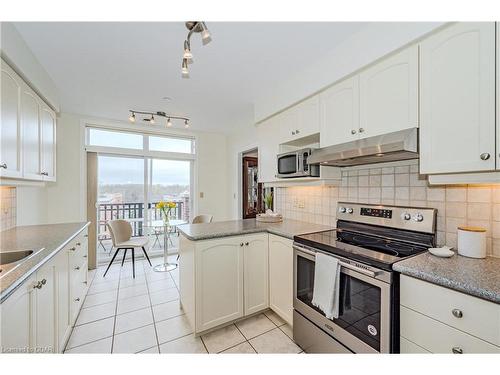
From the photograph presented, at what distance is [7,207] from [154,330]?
6.15 ft

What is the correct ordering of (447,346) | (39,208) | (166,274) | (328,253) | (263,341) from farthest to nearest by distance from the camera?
(166,274)
(39,208)
(263,341)
(328,253)
(447,346)

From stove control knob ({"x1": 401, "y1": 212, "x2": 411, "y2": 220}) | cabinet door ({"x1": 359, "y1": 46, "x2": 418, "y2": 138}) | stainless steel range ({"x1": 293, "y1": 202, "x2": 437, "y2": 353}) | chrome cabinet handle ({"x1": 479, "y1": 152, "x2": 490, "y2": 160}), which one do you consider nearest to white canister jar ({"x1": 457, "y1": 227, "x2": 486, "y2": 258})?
stainless steel range ({"x1": 293, "y1": 202, "x2": 437, "y2": 353})

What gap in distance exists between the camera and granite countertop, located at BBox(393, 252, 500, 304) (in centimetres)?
93

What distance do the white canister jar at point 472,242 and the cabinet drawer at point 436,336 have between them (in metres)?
0.53

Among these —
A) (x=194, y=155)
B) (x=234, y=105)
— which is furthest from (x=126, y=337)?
(x=194, y=155)

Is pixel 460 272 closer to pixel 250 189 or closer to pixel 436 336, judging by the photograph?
pixel 436 336

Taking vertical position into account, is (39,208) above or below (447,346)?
above

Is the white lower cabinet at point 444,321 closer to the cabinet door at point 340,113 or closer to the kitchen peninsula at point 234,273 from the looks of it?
the kitchen peninsula at point 234,273

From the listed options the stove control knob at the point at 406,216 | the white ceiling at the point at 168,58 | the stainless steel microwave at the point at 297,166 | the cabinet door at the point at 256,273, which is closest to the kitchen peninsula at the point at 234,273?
the cabinet door at the point at 256,273

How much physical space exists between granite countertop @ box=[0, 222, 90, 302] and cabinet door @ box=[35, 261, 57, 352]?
0.26ft

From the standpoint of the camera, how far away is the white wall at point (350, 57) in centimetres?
138

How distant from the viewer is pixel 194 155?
183 inches
